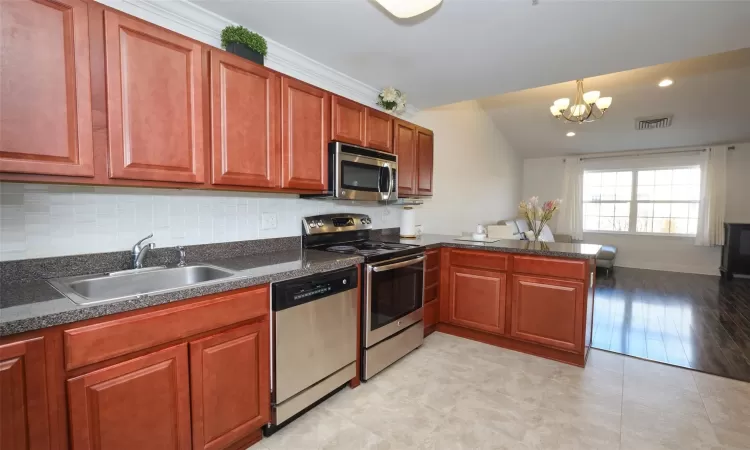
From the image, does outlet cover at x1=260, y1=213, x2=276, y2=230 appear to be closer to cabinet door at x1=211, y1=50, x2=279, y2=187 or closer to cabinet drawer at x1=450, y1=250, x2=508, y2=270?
cabinet door at x1=211, y1=50, x2=279, y2=187

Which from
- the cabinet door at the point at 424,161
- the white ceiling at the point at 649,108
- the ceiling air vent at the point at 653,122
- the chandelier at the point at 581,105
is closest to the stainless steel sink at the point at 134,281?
the cabinet door at the point at 424,161

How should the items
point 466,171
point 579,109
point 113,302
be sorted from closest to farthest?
point 113,302 → point 579,109 → point 466,171

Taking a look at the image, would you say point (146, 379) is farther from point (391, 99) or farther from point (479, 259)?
point (391, 99)

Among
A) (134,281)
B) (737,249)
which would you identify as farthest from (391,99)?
(737,249)

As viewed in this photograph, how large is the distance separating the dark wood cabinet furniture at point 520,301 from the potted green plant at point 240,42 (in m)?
2.22

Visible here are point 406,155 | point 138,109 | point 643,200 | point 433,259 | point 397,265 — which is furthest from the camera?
point 643,200

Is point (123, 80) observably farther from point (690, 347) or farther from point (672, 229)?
point (672, 229)

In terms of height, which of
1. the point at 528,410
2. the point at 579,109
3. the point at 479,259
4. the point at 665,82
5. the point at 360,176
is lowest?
the point at 528,410

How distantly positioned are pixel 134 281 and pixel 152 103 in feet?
2.81

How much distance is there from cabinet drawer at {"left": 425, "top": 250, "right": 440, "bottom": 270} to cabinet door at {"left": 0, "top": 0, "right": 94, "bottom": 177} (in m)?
2.39

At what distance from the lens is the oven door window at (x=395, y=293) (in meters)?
2.29

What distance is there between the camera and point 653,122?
5.27m

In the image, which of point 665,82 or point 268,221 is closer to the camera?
point 268,221

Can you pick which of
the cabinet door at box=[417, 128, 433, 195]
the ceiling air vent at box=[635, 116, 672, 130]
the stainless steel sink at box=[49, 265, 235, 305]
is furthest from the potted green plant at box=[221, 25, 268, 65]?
the ceiling air vent at box=[635, 116, 672, 130]
